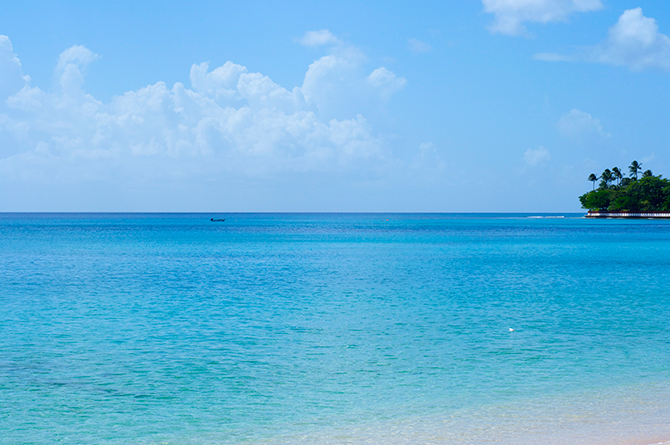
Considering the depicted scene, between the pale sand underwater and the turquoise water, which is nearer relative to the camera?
the pale sand underwater

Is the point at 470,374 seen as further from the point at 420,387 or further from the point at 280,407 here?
the point at 280,407

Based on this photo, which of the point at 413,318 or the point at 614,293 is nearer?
the point at 413,318

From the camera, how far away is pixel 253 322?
22.4 metres

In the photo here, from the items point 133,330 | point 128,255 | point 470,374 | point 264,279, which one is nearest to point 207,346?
point 133,330

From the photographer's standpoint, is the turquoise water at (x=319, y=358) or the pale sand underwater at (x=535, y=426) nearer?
the pale sand underwater at (x=535, y=426)

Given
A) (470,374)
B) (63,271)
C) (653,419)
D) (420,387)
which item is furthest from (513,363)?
(63,271)

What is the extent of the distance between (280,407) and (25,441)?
450 centimetres

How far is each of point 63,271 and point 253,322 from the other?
1011 inches

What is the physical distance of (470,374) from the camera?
15.1 meters

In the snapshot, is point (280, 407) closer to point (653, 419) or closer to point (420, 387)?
point (420, 387)

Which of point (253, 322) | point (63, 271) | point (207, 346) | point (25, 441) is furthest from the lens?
point (63, 271)

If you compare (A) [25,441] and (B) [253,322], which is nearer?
(A) [25,441]

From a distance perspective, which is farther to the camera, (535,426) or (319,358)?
(319,358)

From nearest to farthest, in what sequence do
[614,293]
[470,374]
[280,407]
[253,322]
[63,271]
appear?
[280,407], [470,374], [253,322], [614,293], [63,271]
